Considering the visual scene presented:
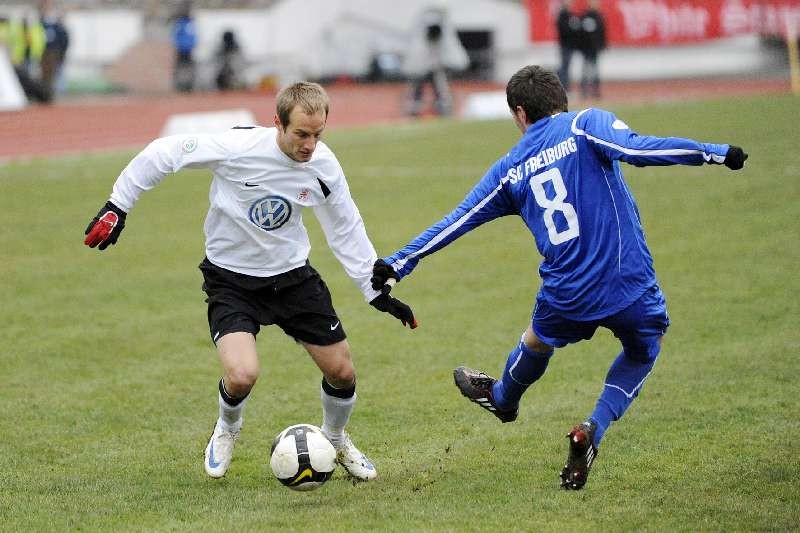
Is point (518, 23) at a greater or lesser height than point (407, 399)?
lesser

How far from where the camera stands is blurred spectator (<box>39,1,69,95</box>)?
28.1 meters

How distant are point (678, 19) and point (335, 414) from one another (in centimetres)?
2916

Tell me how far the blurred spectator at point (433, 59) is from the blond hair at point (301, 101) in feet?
61.9

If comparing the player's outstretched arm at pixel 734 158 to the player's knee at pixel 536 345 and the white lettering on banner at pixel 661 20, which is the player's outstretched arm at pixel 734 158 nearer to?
the player's knee at pixel 536 345

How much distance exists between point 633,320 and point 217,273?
207 cm

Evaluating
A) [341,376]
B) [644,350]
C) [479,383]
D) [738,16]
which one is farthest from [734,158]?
[738,16]

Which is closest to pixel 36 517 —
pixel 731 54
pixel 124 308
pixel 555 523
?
pixel 555 523

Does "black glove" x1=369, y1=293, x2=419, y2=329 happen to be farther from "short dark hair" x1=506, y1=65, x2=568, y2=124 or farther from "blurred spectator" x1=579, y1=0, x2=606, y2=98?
"blurred spectator" x1=579, y1=0, x2=606, y2=98

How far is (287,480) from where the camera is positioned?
19.1 ft

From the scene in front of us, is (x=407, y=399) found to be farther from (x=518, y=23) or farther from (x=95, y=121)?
(x=518, y=23)

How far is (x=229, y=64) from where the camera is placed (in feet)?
106

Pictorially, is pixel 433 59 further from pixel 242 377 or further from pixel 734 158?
pixel 734 158

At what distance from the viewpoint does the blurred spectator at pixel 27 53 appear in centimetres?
2833

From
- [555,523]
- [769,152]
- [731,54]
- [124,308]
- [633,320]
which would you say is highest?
[633,320]
